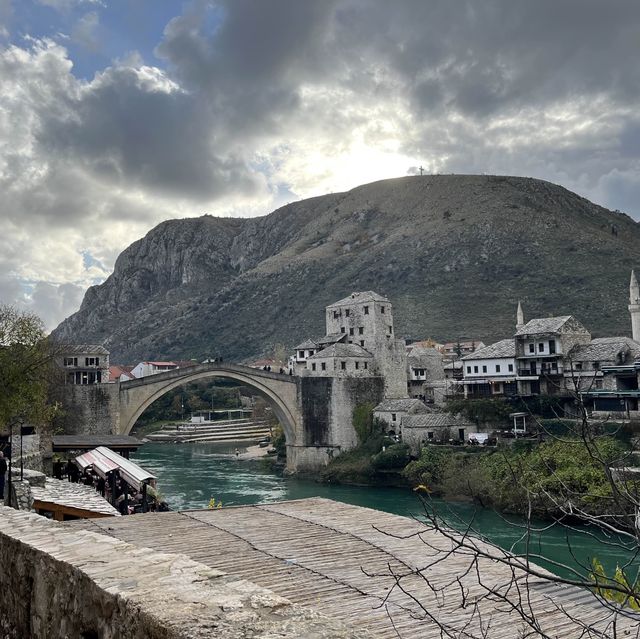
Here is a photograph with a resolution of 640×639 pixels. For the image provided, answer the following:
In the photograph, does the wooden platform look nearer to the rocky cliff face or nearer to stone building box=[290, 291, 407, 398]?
stone building box=[290, 291, 407, 398]

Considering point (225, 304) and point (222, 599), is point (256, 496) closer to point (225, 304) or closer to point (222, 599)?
point (222, 599)

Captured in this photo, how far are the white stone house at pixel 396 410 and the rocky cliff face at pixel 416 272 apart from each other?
2888cm

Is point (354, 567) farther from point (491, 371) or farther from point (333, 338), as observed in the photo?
point (333, 338)

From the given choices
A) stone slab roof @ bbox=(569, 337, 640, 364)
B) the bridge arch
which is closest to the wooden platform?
stone slab roof @ bbox=(569, 337, 640, 364)

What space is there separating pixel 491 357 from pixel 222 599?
129 feet

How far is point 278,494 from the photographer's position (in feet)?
110

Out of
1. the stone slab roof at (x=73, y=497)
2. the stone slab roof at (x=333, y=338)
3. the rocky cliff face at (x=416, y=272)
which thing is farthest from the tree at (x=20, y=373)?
the rocky cliff face at (x=416, y=272)

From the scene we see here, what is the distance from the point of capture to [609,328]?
199 ft

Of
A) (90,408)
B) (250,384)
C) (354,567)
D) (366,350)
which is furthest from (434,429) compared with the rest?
(354,567)

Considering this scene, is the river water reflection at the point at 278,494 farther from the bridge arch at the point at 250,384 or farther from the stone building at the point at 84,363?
the stone building at the point at 84,363

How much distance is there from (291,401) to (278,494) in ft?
33.7

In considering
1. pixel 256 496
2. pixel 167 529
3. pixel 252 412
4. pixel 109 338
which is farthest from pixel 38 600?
pixel 109 338

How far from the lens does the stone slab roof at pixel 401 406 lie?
123 ft

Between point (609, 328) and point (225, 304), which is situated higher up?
point (225, 304)
